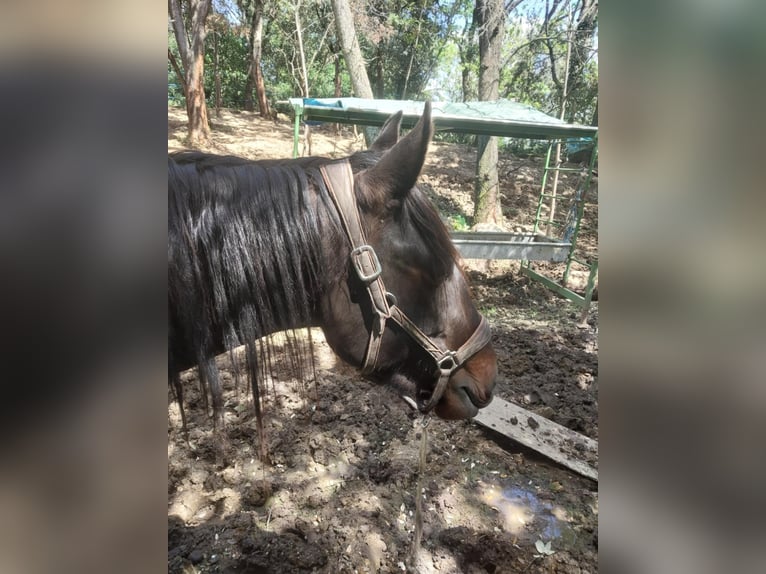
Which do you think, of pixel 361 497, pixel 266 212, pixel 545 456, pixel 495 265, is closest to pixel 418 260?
pixel 266 212

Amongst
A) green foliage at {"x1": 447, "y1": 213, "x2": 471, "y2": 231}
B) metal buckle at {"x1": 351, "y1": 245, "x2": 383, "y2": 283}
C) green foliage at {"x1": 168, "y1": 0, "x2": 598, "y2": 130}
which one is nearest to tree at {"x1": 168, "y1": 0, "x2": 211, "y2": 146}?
green foliage at {"x1": 168, "y1": 0, "x2": 598, "y2": 130}

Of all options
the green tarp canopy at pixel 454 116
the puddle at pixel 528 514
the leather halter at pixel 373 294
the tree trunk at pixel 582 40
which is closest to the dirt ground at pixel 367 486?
the puddle at pixel 528 514

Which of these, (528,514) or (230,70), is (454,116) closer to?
(528,514)

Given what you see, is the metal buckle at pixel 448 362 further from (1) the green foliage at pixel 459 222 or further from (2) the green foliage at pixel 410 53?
(2) the green foliage at pixel 410 53

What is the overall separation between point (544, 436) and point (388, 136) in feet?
8.41

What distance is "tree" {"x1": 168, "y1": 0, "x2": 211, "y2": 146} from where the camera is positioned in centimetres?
1002

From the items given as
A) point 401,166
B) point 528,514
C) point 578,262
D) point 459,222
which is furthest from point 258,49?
point 528,514

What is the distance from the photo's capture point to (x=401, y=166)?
1.35 metres

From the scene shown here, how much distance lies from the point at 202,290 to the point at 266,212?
30cm

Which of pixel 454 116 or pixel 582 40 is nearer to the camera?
pixel 454 116

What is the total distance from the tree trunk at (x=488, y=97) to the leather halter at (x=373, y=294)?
323 inches

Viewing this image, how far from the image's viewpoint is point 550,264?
8391mm

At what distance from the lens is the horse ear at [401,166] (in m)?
1.29
